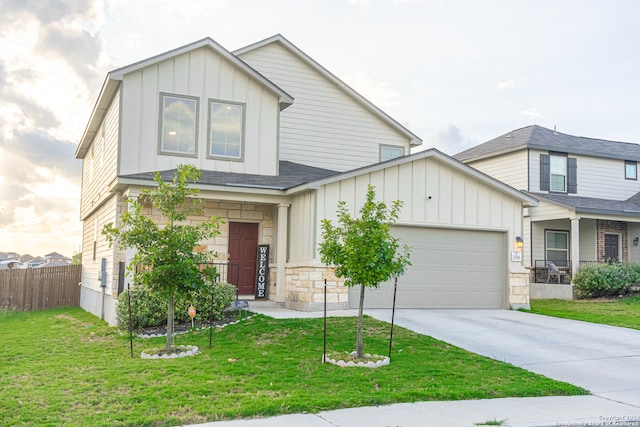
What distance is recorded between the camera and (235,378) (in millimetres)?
8023

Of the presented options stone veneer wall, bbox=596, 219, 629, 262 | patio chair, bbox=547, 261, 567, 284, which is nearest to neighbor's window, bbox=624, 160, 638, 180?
stone veneer wall, bbox=596, 219, 629, 262

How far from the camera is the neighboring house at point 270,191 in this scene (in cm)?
1457

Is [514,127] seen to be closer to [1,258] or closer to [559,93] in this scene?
[559,93]

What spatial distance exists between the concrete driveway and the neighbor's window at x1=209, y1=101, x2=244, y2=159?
5.57 m

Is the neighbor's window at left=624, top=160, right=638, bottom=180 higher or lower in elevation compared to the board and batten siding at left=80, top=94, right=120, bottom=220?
higher

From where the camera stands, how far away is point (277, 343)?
1042 centimetres

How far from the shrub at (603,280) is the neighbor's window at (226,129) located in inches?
490

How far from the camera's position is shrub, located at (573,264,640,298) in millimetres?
20438

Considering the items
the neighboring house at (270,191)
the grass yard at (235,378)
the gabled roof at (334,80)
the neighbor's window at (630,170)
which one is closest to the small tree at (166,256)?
the grass yard at (235,378)

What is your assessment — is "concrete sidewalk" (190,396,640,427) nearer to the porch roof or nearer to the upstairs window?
the porch roof

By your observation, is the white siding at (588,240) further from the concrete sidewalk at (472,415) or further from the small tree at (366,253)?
the concrete sidewalk at (472,415)

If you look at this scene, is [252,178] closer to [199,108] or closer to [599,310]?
[199,108]

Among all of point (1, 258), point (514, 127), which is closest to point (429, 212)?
point (514, 127)

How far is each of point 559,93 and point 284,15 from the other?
9.93 metres
